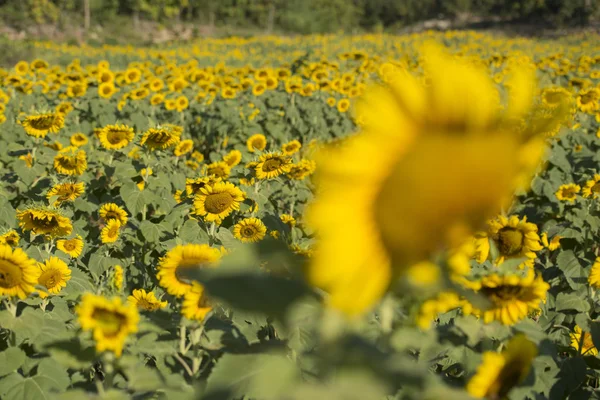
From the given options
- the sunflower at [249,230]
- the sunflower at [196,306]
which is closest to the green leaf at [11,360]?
the sunflower at [196,306]

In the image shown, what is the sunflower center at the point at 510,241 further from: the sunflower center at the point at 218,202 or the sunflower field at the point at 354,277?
the sunflower center at the point at 218,202

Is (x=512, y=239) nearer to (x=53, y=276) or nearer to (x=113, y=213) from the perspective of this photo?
(x=53, y=276)

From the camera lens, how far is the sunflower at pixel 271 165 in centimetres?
334

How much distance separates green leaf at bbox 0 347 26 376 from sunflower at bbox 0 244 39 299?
0.23 meters

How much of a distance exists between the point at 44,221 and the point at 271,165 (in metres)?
1.38

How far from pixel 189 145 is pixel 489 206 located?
4.13 meters

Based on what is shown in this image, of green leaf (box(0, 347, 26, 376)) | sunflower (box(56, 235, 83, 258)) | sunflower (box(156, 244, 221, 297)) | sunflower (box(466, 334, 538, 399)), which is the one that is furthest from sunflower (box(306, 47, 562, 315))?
sunflower (box(56, 235, 83, 258))

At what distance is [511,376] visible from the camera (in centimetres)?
125

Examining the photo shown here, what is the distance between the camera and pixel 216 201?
2.70 metres

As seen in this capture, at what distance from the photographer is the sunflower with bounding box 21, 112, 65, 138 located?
4027 mm

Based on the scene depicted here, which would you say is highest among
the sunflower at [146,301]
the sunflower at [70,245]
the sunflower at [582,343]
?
the sunflower at [146,301]

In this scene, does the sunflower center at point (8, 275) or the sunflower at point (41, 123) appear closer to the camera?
the sunflower center at point (8, 275)

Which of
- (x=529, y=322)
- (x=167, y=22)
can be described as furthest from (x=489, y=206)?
(x=167, y=22)

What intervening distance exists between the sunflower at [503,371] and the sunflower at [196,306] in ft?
2.33
